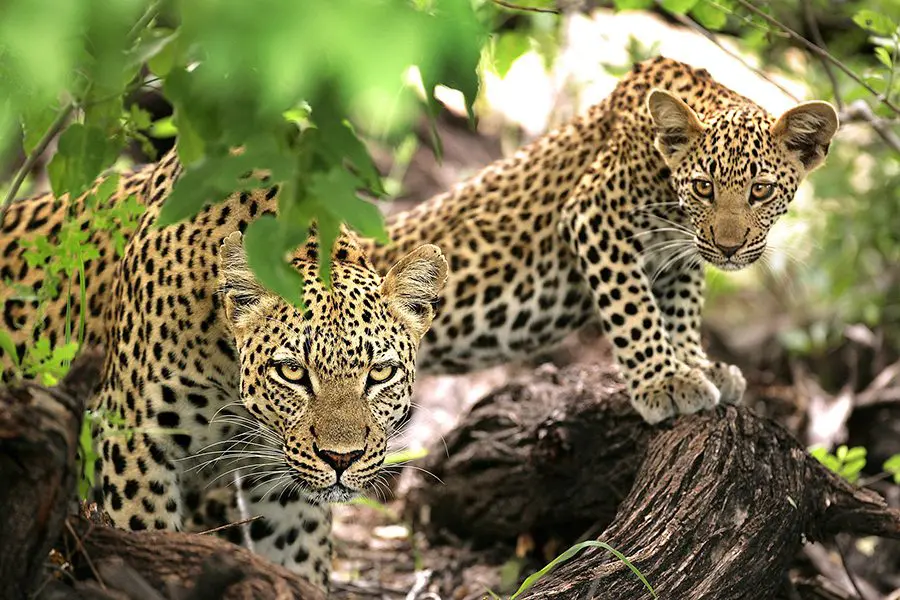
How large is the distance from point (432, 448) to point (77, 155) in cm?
463

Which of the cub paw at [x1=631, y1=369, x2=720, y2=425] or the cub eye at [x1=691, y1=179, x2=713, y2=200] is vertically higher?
the cub eye at [x1=691, y1=179, x2=713, y2=200]

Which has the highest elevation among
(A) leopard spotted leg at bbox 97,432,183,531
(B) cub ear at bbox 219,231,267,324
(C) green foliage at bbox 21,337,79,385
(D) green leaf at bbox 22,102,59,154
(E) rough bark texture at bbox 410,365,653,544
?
(D) green leaf at bbox 22,102,59,154

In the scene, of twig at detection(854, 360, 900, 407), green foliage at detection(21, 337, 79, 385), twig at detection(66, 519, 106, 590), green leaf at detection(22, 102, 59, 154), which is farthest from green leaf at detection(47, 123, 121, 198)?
twig at detection(854, 360, 900, 407)

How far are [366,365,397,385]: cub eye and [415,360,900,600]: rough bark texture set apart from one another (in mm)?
1128

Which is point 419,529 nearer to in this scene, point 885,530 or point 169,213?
point 885,530

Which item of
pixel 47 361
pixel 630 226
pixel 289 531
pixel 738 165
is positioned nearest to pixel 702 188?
pixel 738 165

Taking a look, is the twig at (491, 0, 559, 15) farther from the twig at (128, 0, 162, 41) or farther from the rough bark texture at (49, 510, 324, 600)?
the rough bark texture at (49, 510, 324, 600)

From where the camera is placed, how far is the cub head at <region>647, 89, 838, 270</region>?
6.48m

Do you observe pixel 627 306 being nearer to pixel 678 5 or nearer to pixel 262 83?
pixel 678 5

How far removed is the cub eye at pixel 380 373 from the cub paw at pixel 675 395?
2173mm

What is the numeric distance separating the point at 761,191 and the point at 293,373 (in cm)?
301

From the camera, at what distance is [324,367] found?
4.87 metres

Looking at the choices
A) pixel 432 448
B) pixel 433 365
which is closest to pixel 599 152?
pixel 433 365

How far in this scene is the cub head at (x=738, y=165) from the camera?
6480 millimetres
